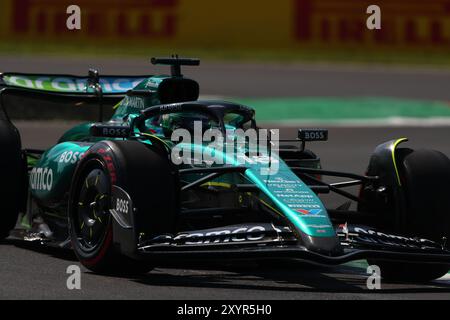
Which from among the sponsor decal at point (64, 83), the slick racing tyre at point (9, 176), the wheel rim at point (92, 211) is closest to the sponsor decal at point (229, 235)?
the wheel rim at point (92, 211)

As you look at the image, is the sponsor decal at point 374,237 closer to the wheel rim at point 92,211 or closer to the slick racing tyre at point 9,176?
the wheel rim at point 92,211

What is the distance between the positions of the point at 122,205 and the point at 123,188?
11 cm

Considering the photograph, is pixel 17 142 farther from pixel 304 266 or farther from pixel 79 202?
pixel 304 266

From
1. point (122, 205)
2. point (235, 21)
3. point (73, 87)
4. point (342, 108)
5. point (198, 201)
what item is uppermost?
point (235, 21)

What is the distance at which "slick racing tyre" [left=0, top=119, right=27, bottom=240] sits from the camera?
9406 millimetres

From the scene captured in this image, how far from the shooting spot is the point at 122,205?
778 cm

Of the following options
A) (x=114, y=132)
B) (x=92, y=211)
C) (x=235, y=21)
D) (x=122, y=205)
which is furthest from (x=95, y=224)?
(x=235, y=21)

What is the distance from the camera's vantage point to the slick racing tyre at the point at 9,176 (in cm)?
941

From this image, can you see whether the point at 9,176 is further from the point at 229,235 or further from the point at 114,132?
the point at 229,235

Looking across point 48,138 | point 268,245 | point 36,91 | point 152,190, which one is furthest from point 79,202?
point 48,138

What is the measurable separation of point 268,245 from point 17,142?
2779 millimetres

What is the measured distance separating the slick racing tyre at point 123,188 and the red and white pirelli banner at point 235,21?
21.9 m

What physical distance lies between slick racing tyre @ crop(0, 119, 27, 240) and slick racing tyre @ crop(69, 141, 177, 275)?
1294 mm
